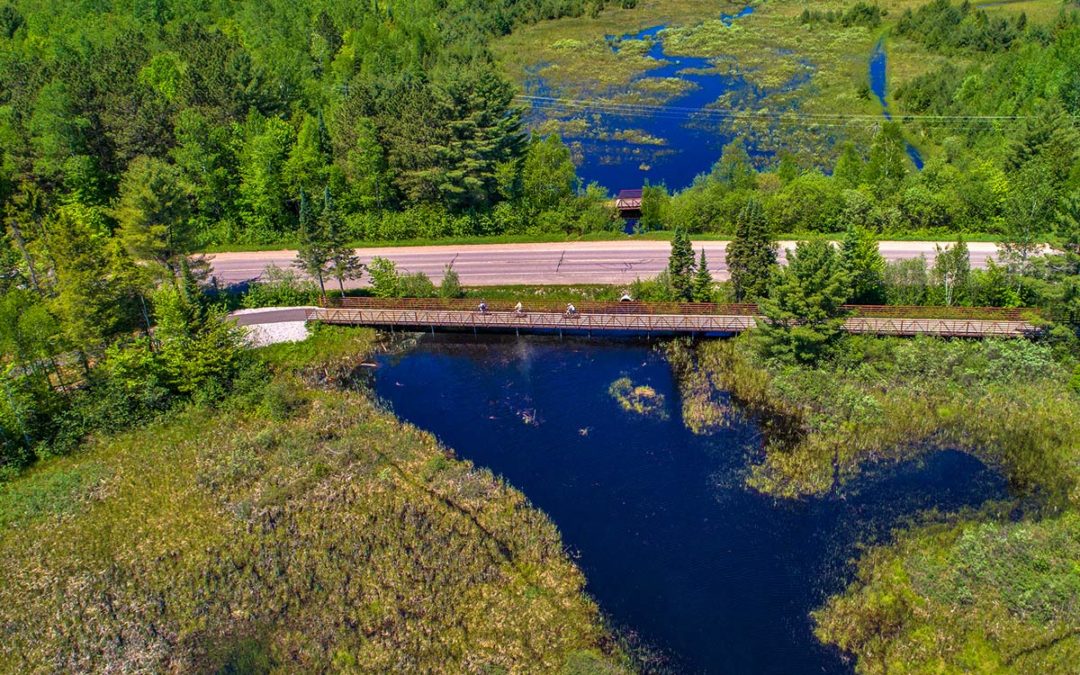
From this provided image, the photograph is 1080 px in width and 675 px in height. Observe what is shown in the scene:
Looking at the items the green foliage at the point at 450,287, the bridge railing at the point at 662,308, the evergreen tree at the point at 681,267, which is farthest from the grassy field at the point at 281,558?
the evergreen tree at the point at 681,267

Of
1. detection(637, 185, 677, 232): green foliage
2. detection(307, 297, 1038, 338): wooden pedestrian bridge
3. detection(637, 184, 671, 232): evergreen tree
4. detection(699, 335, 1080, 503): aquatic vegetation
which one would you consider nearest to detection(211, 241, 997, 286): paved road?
detection(637, 185, 677, 232): green foliage

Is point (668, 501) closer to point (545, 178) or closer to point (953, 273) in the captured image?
point (953, 273)

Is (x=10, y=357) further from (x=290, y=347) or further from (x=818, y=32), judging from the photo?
(x=818, y=32)

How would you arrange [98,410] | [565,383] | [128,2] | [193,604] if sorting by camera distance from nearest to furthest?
[193,604] < [98,410] < [565,383] < [128,2]

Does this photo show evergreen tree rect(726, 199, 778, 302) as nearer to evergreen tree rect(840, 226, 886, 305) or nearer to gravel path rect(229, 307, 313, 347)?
evergreen tree rect(840, 226, 886, 305)

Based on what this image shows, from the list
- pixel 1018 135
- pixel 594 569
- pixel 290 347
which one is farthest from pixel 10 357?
pixel 1018 135

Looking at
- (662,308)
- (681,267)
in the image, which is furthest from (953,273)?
(662,308)
